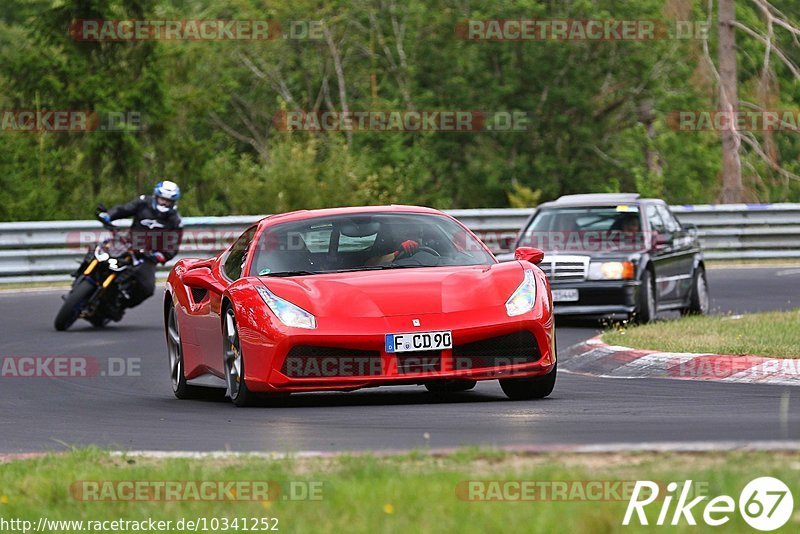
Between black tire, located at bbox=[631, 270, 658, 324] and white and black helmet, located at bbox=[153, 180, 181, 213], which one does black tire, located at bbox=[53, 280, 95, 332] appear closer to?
white and black helmet, located at bbox=[153, 180, 181, 213]

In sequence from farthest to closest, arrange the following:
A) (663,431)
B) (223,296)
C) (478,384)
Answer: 1. (478,384)
2. (223,296)
3. (663,431)

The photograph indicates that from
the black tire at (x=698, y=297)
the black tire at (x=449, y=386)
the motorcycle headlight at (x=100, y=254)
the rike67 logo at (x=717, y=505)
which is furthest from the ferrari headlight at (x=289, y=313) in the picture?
the black tire at (x=698, y=297)

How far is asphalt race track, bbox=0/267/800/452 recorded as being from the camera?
26.9 feet

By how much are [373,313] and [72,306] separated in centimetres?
939

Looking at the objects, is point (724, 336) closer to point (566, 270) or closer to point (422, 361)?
point (566, 270)

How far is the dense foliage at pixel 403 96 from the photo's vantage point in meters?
40.0

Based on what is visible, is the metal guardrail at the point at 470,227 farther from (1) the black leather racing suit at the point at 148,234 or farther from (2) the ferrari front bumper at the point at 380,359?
(2) the ferrari front bumper at the point at 380,359

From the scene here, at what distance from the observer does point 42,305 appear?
2258 centimetres

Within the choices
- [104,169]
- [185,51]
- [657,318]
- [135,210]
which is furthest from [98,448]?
[185,51]

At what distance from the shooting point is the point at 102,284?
1925cm

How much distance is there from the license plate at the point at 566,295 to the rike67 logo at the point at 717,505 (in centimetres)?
1262

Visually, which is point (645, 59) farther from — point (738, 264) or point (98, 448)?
point (98, 448)

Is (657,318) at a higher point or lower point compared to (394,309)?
lower

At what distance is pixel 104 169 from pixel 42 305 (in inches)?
749
